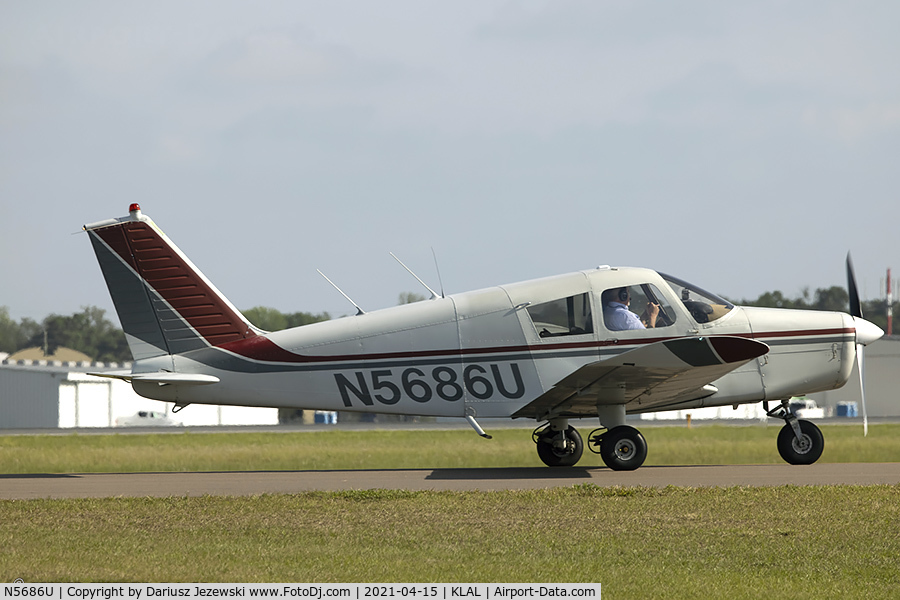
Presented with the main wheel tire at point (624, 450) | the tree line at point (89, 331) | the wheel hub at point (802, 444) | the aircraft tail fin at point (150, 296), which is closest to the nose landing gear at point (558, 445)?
the main wheel tire at point (624, 450)

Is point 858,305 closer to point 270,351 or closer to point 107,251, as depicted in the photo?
point 270,351

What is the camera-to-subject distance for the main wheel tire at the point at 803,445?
42.9 ft

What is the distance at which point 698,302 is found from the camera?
A: 12.8 meters

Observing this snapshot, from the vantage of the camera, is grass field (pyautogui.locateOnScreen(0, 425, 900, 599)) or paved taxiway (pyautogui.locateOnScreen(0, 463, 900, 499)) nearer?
grass field (pyautogui.locateOnScreen(0, 425, 900, 599))

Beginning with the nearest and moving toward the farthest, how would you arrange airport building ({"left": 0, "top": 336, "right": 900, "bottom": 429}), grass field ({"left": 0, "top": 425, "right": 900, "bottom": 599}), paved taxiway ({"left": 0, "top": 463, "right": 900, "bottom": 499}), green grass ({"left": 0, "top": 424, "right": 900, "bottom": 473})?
grass field ({"left": 0, "top": 425, "right": 900, "bottom": 599})
paved taxiway ({"left": 0, "top": 463, "right": 900, "bottom": 499})
green grass ({"left": 0, "top": 424, "right": 900, "bottom": 473})
airport building ({"left": 0, "top": 336, "right": 900, "bottom": 429})

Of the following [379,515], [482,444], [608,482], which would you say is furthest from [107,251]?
[482,444]

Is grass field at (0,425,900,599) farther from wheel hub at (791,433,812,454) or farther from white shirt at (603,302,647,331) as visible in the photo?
wheel hub at (791,433,812,454)

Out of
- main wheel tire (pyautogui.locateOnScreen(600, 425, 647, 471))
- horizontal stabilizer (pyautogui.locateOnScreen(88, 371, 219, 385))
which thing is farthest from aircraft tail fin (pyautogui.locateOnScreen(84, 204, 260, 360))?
main wheel tire (pyautogui.locateOnScreen(600, 425, 647, 471))

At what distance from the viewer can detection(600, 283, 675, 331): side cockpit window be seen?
1255cm

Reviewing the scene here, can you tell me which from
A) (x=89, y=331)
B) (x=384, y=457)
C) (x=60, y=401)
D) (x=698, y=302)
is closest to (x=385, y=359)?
(x=698, y=302)

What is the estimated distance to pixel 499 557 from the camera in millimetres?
6699

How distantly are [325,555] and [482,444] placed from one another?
1373 centimetres

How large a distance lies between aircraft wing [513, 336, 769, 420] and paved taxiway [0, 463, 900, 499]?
35.4 inches

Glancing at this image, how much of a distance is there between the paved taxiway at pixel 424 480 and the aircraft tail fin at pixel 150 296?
185cm
